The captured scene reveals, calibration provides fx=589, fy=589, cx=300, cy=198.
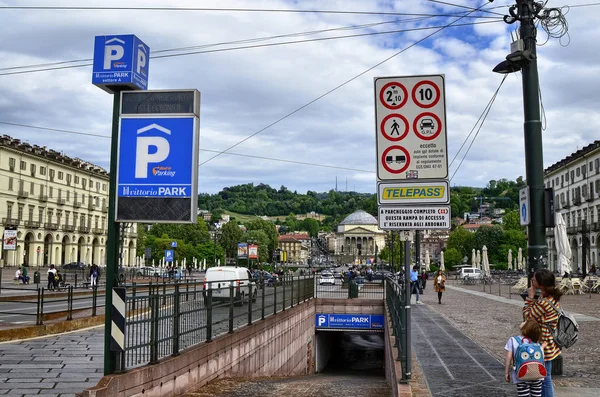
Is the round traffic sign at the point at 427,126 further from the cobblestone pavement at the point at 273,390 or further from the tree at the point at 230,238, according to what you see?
the tree at the point at 230,238

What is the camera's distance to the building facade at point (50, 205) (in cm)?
7394

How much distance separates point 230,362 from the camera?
11703 millimetres

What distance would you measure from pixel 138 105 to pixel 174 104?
471 millimetres

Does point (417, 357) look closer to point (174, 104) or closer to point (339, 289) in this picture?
point (174, 104)

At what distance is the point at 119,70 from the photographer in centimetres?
748

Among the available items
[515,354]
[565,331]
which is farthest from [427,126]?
[565,331]

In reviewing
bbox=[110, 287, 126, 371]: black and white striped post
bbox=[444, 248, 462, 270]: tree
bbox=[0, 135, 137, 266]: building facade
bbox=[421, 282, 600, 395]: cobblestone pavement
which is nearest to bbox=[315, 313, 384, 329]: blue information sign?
bbox=[421, 282, 600, 395]: cobblestone pavement

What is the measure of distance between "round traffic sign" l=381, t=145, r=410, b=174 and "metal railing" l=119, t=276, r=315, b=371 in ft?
11.4

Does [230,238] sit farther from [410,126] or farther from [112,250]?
[410,126]

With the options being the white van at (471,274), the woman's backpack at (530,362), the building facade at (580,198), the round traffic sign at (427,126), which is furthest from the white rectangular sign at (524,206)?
the building facade at (580,198)

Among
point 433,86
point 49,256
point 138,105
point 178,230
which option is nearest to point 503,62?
point 433,86

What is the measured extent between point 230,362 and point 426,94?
23.0 feet

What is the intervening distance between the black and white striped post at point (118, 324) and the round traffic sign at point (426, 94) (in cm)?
434

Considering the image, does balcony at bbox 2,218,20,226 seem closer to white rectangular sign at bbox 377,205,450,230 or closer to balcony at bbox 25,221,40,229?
balcony at bbox 25,221,40,229
